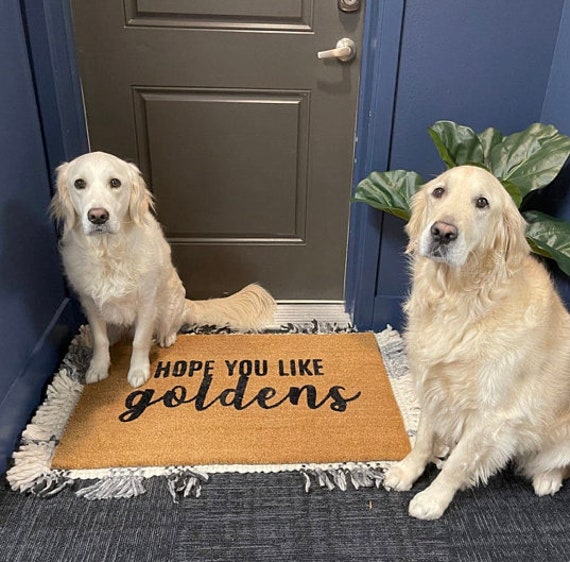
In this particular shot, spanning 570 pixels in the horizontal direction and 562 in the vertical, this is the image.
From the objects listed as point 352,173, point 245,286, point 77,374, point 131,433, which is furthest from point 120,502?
point 352,173

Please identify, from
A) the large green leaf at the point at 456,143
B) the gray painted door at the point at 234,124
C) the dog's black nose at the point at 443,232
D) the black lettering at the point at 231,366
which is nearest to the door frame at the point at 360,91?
the gray painted door at the point at 234,124

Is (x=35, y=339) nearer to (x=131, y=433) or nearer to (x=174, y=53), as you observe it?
(x=131, y=433)

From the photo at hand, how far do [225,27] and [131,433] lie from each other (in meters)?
1.54

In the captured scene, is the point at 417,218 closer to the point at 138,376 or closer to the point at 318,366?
the point at 318,366

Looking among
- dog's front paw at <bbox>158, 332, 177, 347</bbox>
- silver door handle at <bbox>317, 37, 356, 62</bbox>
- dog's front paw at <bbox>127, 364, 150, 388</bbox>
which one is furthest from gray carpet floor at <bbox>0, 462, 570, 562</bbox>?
silver door handle at <bbox>317, 37, 356, 62</bbox>

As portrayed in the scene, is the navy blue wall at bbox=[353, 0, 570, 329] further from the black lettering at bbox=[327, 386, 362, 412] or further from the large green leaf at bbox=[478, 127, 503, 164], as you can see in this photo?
the black lettering at bbox=[327, 386, 362, 412]

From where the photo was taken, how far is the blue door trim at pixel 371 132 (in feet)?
6.10

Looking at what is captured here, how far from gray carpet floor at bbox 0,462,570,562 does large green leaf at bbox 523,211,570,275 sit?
0.70 m

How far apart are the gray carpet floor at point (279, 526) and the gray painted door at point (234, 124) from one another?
1.17 metres

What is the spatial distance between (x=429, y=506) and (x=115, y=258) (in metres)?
1.22

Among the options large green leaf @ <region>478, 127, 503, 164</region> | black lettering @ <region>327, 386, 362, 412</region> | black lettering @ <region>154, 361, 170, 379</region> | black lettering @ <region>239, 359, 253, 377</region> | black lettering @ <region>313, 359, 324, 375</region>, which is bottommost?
black lettering @ <region>154, 361, 170, 379</region>

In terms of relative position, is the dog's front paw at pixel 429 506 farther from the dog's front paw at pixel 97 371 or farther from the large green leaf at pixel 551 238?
the dog's front paw at pixel 97 371

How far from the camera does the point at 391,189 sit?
6.26 ft

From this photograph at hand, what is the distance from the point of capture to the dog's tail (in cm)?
228
